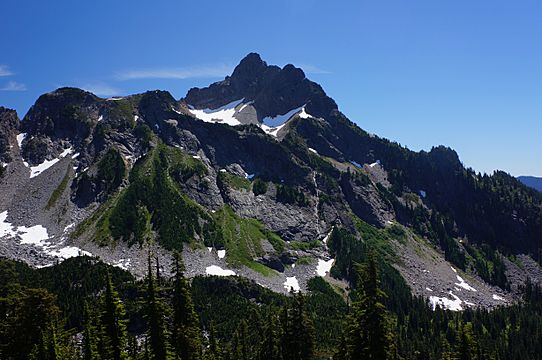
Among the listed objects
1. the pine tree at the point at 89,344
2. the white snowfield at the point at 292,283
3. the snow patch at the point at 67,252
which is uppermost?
the snow patch at the point at 67,252

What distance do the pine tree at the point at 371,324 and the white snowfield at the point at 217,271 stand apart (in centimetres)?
14674

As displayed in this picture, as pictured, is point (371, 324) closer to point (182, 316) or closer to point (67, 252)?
point (182, 316)

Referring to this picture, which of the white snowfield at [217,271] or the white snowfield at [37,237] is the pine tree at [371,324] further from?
the white snowfield at [37,237]

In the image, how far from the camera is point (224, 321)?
457ft

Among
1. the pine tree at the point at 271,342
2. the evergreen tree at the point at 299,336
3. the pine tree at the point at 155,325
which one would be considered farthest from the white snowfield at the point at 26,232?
the evergreen tree at the point at 299,336

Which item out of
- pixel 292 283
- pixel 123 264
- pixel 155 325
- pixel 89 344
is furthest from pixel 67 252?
pixel 155 325

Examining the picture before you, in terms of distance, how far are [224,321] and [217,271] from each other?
3637 centimetres

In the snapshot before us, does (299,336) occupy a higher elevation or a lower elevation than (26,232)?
lower

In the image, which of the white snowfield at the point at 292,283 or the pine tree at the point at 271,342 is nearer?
the pine tree at the point at 271,342

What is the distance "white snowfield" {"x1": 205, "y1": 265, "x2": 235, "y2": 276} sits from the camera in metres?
172

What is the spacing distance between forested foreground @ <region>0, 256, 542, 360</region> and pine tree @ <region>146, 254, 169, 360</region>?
84 millimetres

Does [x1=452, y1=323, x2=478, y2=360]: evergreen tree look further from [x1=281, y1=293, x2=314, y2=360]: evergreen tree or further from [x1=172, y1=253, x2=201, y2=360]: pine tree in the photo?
[x1=172, y1=253, x2=201, y2=360]: pine tree

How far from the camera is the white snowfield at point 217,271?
172m

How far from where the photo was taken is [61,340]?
61250 millimetres
